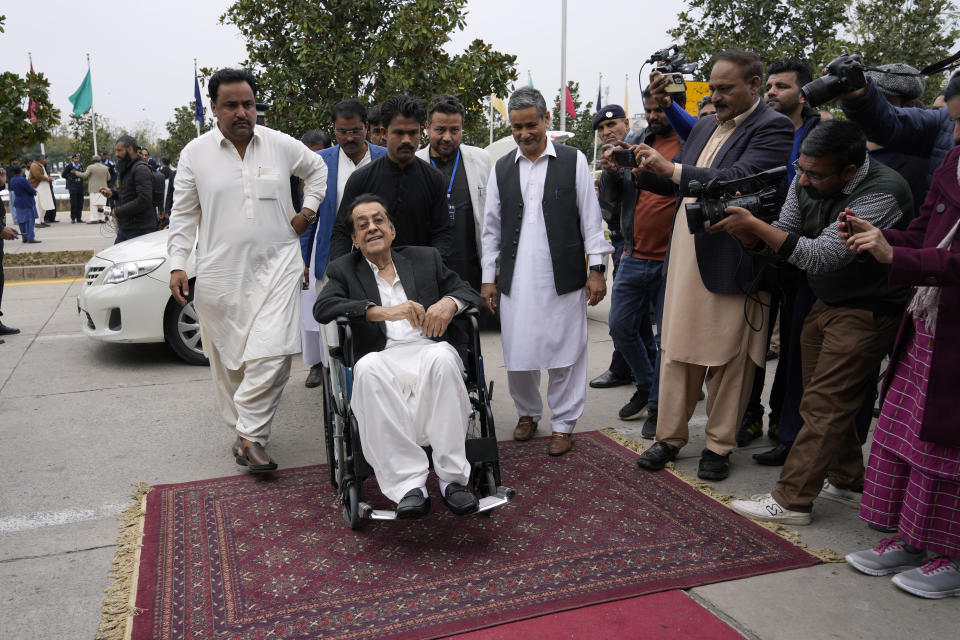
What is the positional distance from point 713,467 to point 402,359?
1.77 m

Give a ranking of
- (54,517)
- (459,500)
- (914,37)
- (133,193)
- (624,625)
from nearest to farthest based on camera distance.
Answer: (624,625) → (459,500) → (54,517) → (133,193) → (914,37)

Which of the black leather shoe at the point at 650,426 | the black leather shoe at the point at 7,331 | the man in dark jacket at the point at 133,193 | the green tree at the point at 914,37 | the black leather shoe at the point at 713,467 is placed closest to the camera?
the black leather shoe at the point at 713,467

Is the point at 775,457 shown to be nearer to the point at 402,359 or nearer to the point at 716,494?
the point at 716,494

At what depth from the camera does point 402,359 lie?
11.8ft

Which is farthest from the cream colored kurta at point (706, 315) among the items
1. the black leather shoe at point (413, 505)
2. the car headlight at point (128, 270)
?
the car headlight at point (128, 270)

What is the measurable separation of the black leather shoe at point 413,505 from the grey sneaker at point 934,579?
186cm

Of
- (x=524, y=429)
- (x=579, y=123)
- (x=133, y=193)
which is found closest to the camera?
(x=524, y=429)

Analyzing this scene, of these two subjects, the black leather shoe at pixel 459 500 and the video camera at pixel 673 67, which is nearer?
the black leather shoe at pixel 459 500

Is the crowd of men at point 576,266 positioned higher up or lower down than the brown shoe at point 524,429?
higher up

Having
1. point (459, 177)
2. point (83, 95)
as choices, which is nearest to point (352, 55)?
point (459, 177)

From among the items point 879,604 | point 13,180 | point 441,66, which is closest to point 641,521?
point 879,604

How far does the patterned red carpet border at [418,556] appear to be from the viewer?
2.82 metres

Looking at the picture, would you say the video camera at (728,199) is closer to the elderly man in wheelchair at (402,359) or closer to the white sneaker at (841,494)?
the elderly man in wheelchair at (402,359)

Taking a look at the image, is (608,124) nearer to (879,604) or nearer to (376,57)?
(879,604)
